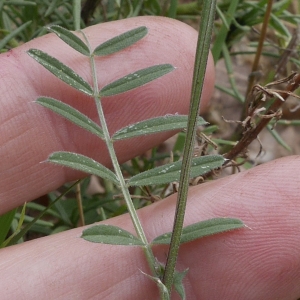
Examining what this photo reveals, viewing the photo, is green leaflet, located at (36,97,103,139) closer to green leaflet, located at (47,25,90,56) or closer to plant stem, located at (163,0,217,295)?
green leaflet, located at (47,25,90,56)

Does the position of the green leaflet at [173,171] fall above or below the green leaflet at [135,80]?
below

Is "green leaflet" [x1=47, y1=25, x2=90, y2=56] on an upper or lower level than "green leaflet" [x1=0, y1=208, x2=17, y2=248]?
upper

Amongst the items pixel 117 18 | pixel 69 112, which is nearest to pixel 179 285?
pixel 69 112

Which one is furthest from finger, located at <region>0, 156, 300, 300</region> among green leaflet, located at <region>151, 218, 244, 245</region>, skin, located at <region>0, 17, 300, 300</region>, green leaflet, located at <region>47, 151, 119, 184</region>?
green leaflet, located at <region>47, 151, 119, 184</region>

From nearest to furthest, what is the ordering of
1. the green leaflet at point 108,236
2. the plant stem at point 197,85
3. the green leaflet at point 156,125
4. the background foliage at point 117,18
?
the plant stem at point 197,85
the green leaflet at point 108,236
the green leaflet at point 156,125
the background foliage at point 117,18

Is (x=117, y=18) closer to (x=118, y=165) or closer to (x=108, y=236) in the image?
(x=118, y=165)

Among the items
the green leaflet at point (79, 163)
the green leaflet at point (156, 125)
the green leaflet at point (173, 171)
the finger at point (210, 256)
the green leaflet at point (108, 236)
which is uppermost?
the green leaflet at point (156, 125)

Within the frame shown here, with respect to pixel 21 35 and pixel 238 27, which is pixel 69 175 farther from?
pixel 238 27

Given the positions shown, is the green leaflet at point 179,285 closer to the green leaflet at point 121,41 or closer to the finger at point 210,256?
the finger at point 210,256

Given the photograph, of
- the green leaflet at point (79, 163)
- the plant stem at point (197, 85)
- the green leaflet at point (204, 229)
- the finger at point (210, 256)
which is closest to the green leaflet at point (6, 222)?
the finger at point (210, 256)
